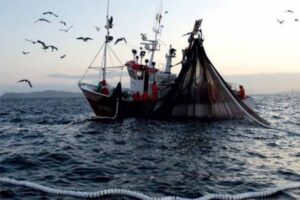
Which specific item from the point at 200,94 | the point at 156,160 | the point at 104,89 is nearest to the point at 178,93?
the point at 200,94

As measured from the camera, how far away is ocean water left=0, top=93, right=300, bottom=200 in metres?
11.8

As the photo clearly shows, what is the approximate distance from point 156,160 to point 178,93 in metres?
12.6

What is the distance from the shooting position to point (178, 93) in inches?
1090

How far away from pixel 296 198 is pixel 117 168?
5.85 m

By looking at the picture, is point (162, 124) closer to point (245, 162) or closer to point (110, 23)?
point (110, 23)

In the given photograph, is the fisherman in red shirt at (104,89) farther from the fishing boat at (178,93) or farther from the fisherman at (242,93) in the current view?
the fisherman at (242,93)

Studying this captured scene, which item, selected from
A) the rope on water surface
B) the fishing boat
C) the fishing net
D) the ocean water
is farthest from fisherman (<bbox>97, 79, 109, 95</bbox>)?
the rope on water surface

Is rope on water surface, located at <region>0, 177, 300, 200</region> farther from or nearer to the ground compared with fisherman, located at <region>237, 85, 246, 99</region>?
nearer to the ground

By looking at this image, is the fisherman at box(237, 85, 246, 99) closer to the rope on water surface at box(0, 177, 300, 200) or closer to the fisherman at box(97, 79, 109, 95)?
the fisherman at box(97, 79, 109, 95)

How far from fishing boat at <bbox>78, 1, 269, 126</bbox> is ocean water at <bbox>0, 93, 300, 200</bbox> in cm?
215

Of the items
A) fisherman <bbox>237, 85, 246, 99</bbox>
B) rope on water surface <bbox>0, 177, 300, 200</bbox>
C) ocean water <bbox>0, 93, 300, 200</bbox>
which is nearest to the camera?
rope on water surface <bbox>0, 177, 300, 200</bbox>

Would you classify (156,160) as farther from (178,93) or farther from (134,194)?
(178,93)

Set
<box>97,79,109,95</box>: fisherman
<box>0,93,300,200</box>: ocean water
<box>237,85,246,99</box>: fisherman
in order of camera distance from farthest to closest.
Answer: <box>237,85,246,99</box>: fisherman < <box>97,79,109,95</box>: fisherman < <box>0,93,300,200</box>: ocean water

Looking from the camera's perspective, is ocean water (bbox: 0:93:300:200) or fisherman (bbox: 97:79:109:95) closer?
ocean water (bbox: 0:93:300:200)
